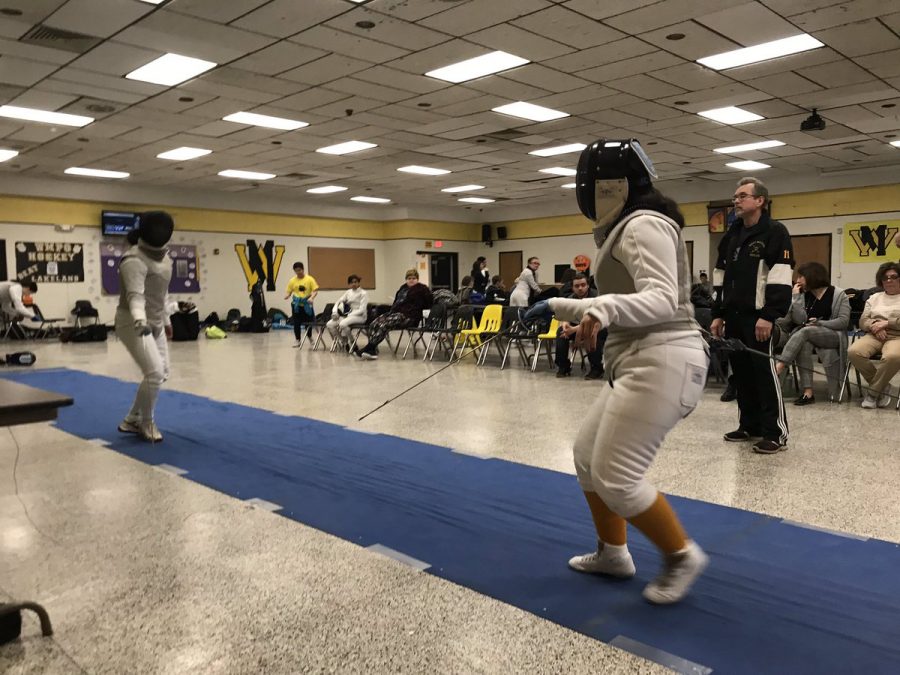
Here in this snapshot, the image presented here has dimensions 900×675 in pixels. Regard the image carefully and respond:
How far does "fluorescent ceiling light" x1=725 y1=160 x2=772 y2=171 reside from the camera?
13742 millimetres

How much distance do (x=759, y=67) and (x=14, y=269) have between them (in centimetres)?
1365

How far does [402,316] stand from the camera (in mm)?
10125

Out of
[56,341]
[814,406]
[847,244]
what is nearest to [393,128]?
[814,406]

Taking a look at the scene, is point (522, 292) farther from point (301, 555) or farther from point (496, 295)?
point (301, 555)

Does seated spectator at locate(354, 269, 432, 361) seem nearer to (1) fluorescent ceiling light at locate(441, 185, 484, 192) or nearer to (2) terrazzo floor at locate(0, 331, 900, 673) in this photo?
(2) terrazzo floor at locate(0, 331, 900, 673)

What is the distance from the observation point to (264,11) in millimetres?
5754

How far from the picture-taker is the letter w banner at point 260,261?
17516mm

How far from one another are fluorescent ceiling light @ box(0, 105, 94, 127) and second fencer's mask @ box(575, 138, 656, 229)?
29.4 feet

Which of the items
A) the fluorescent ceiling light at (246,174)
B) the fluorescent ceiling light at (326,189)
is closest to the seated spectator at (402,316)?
the fluorescent ceiling light at (246,174)

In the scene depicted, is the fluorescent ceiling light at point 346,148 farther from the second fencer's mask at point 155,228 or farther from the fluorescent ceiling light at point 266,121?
the second fencer's mask at point 155,228

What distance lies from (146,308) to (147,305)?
20 mm

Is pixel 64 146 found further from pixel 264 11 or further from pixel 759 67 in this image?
pixel 759 67

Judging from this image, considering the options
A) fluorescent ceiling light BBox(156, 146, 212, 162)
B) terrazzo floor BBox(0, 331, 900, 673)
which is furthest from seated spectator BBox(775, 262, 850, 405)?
fluorescent ceiling light BBox(156, 146, 212, 162)

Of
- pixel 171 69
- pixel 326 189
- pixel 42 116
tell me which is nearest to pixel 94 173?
pixel 326 189
